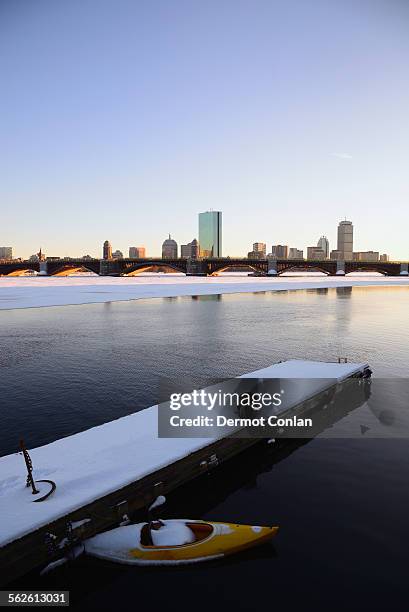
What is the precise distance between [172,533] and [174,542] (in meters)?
0.31

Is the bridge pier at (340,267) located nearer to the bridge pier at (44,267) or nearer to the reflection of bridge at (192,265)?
the reflection of bridge at (192,265)

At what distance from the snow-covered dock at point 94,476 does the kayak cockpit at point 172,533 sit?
98 cm

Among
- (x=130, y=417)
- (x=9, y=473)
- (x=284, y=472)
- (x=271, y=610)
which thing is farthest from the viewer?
(x=130, y=417)

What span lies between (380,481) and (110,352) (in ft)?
83.1

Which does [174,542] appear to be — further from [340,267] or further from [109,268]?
[340,267]

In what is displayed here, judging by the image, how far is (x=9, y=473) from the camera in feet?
44.8

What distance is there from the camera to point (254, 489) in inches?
602

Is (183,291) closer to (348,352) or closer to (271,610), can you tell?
(348,352)

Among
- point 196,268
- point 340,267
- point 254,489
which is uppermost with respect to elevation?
point 340,267

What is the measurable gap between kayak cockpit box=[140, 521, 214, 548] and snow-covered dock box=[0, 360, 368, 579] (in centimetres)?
98

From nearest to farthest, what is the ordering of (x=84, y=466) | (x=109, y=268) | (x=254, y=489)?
1. (x=84, y=466)
2. (x=254, y=489)
3. (x=109, y=268)

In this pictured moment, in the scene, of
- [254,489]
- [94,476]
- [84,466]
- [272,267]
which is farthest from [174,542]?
[272,267]

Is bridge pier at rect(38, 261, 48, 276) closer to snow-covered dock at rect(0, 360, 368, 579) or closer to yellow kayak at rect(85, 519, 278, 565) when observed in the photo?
snow-covered dock at rect(0, 360, 368, 579)

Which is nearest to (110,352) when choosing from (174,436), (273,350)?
(273,350)
